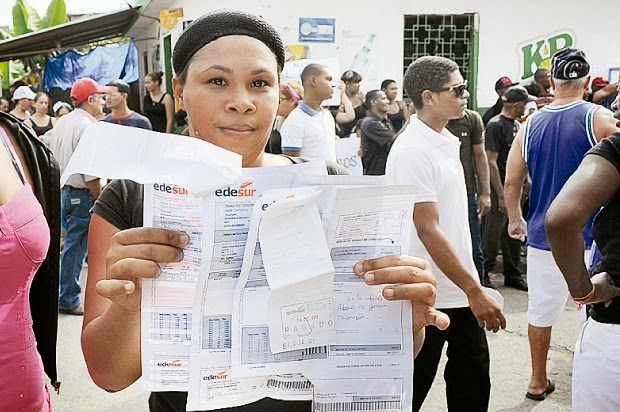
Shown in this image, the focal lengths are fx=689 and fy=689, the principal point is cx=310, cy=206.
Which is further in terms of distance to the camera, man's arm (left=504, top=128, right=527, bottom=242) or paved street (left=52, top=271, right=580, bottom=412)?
man's arm (left=504, top=128, right=527, bottom=242)

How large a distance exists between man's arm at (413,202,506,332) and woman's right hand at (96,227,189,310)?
1.92m

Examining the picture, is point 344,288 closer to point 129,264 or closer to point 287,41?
point 129,264

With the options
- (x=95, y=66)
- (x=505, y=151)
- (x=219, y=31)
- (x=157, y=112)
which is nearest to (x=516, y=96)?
(x=505, y=151)

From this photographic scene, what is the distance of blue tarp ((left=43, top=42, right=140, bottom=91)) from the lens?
14578mm

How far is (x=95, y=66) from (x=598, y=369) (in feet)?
46.1

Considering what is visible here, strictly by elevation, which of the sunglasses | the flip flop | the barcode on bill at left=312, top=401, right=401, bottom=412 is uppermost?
the sunglasses

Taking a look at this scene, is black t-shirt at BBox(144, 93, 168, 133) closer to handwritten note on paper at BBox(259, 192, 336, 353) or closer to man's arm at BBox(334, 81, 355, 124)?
man's arm at BBox(334, 81, 355, 124)

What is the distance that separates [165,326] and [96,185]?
16.8 feet

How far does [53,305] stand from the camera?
220 centimetres

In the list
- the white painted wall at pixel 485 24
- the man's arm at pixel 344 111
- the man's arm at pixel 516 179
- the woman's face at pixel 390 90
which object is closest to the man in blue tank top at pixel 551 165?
the man's arm at pixel 516 179

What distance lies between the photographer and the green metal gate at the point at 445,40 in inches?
441

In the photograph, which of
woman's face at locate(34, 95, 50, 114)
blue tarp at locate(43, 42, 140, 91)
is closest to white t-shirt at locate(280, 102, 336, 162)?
woman's face at locate(34, 95, 50, 114)

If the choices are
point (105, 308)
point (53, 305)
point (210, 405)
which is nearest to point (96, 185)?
point (53, 305)

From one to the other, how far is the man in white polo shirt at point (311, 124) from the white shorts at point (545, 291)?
198 centimetres
